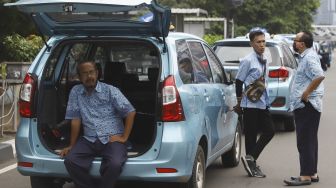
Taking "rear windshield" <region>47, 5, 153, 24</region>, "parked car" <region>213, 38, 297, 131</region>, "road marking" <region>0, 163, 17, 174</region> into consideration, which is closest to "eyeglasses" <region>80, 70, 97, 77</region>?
"rear windshield" <region>47, 5, 153, 24</region>

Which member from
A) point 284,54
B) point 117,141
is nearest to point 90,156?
point 117,141

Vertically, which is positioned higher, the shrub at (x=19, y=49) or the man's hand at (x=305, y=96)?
the man's hand at (x=305, y=96)

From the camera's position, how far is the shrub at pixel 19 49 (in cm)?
1225

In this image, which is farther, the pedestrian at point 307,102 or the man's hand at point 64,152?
the pedestrian at point 307,102

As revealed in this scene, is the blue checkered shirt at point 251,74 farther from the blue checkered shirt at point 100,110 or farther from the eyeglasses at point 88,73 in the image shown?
the eyeglasses at point 88,73

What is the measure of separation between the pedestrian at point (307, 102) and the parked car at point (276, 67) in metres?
3.42

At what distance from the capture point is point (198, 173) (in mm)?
6277

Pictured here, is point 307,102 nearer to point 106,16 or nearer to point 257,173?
point 257,173

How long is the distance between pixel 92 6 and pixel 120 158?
129 cm

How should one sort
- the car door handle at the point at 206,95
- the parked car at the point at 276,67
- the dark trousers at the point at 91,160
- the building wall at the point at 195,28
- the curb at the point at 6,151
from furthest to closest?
the building wall at the point at 195,28, the parked car at the point at 276,67, the curb at the point at 6,151, the car door handle at the point at 206,95, the dark trousers at the point at 91,160

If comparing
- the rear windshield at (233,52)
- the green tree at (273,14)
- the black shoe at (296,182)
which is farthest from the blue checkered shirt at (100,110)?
the green tree at (273,14)

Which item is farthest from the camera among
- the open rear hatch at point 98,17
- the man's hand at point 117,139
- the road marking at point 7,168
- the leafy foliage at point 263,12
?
the leafy foliage at point 263,12

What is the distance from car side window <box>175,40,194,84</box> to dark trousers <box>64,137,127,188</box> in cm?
83

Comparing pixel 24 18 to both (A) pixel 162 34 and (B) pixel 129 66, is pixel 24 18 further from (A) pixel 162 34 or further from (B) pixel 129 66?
(A) pixel 162 34
